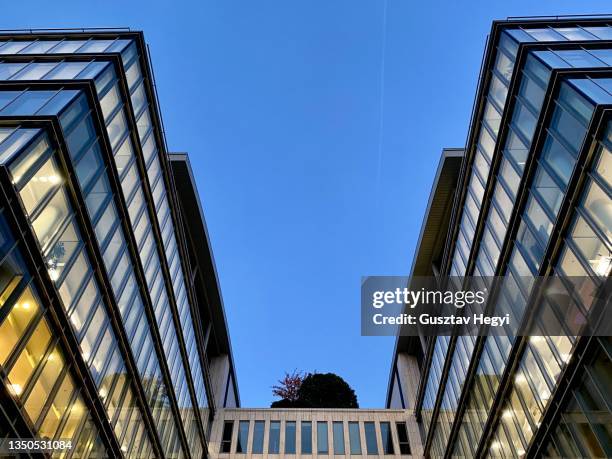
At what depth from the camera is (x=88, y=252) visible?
57.7 ft

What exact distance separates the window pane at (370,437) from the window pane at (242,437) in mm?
9504

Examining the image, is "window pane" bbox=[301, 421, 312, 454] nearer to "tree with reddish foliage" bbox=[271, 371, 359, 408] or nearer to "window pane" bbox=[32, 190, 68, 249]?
"tree with reddish foliage" bbox=[271, 371, 359, 408]

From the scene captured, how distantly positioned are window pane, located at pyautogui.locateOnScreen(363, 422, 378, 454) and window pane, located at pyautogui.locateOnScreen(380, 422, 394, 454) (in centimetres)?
65

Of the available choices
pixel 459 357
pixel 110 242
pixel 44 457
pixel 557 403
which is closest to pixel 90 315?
pixel 110 242

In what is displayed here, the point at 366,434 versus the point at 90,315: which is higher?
the point at 366,434

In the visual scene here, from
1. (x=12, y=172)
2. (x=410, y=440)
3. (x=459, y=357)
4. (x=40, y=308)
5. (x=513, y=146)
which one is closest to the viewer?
(x=12, y=172)

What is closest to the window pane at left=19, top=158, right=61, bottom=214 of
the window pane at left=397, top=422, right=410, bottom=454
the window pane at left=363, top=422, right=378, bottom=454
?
the window pane at left=363, top=422, right=378, bottom=454

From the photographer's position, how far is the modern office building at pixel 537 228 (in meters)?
15.0

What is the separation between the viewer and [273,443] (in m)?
37.9

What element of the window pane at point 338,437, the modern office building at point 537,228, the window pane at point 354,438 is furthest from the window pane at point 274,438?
the modern office building at point 537,228

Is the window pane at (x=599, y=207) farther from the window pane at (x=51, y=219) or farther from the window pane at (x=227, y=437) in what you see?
the window pane at (x=227, y=437)

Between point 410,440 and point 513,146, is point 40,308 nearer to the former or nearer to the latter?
point 513,146

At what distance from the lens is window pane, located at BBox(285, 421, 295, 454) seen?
122ft

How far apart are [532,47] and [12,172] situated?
18.6m
